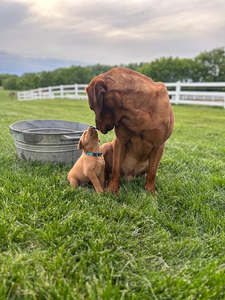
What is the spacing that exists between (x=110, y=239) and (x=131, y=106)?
1.05 metres

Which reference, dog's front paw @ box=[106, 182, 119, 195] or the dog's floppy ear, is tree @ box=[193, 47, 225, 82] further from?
the dog's floppy ear

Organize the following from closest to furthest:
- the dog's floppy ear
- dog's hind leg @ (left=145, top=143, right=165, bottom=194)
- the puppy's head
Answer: the dog's floppy ear
dog's hind leg @ (left=145, top=143, right=165, bottom=194)
the puppy's head

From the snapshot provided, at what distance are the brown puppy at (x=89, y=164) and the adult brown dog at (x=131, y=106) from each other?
323mm

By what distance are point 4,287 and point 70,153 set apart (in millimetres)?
1954

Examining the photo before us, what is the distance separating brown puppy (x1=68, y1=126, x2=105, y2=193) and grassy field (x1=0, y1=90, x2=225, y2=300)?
12 centimetres

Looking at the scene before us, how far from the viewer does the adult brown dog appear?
1.90 meters

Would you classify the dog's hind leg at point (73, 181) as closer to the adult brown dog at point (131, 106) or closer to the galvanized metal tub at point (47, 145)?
the galvanized metal tub at point (47, 145)

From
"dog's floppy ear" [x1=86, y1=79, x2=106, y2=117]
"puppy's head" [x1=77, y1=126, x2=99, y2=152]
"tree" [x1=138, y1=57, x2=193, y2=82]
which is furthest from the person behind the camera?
"tree" [x1=138, y1=57, x2=193, y2=82]

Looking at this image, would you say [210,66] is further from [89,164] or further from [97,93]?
[97,93]

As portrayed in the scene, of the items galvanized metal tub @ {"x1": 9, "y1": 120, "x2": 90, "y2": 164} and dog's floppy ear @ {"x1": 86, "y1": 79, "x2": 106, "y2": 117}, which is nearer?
dog's floppy ear @ {"x1": 86, "y1": 79, "x2": 106, "y2": 117}

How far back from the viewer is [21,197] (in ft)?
6.46

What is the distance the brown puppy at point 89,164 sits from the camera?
2.31m

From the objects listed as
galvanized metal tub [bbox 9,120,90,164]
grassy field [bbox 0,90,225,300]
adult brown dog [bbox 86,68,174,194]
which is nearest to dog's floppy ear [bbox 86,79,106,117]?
adult brown dog [bbox 86,68,174,194]

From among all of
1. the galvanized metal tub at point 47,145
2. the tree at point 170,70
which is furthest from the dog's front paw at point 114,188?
the tree at point 170,70
